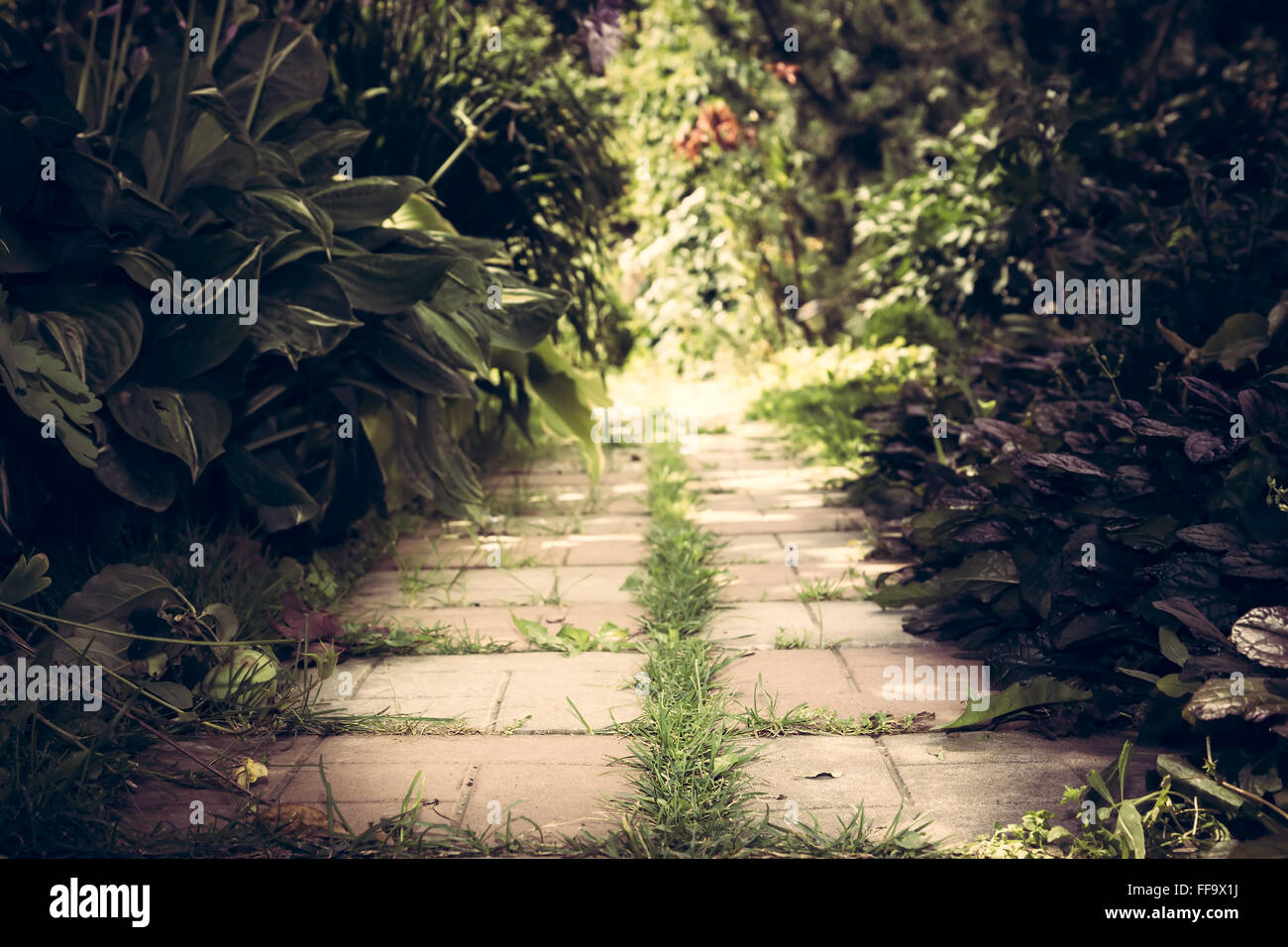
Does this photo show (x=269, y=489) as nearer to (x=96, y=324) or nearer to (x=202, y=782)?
(x=96, y=324)

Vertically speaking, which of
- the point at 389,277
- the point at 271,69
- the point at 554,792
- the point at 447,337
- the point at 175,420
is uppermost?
the point at 271,69

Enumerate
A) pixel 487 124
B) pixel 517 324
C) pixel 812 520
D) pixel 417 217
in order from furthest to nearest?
pixel 487 124 < pixel 812 520 < pixel 417 217 < pixel 517 324

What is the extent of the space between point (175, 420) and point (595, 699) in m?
0.99

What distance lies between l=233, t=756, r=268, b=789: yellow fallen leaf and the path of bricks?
0.07 ft

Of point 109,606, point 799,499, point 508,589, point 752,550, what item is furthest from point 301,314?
point 799,499

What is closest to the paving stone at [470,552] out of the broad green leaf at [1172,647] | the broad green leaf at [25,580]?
the broad green leaf at [25,580]

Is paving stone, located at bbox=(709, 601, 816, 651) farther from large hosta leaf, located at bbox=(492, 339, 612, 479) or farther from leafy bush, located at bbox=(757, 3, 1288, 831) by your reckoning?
large hosta leaf, located at bbox=(492, 339, 612, 479)

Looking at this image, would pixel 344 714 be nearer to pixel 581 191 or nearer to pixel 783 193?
pixel 581 191

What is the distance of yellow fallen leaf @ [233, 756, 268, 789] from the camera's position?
174 centimetres

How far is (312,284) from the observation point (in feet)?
7.80

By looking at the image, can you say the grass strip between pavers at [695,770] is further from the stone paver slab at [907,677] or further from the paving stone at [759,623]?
the stone paver slab at [907,677]

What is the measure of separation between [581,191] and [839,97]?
13.0ft

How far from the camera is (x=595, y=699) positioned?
6.93 feet
